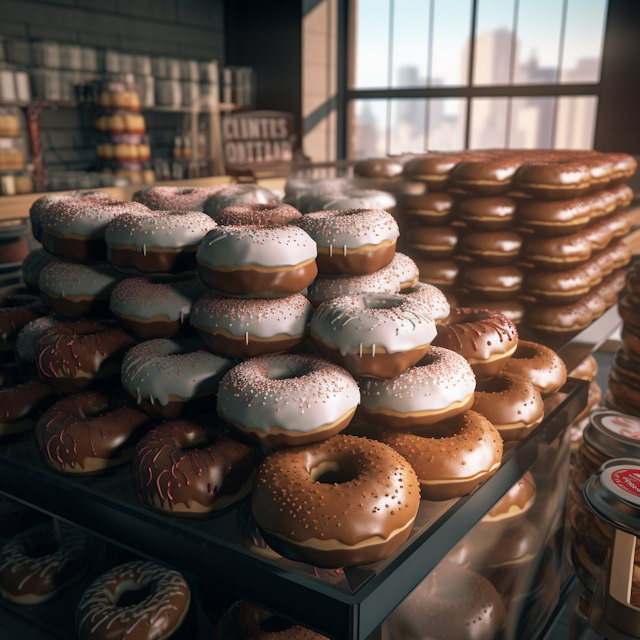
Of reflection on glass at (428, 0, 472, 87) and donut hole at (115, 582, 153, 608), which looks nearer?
donut hole at (115, 582, 153, 608)

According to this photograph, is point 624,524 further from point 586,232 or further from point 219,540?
point 586,232

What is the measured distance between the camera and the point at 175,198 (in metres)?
1.35

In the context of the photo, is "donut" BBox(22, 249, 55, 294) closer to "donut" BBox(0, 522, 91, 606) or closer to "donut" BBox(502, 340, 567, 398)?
"donut" BBox(0, 522, 91, 606)

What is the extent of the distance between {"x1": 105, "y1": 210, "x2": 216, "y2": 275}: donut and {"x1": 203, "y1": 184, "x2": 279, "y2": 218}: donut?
0.23 m

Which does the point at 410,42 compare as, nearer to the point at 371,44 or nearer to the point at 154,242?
the point at 371,44

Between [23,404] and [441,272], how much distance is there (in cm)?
128

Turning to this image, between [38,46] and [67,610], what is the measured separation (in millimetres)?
4153

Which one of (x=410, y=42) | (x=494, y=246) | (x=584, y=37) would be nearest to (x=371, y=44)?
(x=410, y=42)

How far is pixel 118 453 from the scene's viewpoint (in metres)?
0.94

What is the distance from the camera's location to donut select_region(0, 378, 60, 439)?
1.05m

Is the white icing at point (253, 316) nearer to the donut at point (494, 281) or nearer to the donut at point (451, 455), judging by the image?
the donut at point (451, 455)

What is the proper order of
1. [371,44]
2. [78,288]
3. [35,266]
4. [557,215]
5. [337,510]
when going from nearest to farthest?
[337,510] < [78,288] < [35,266] < [557,215] < [371,44]

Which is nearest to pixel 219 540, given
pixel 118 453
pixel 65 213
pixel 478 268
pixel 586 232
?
pixel 118 453

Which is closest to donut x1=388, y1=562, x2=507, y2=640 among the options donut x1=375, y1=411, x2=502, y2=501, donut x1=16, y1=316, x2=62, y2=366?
donut x1=375, y1=411, x2=502, y2=501
